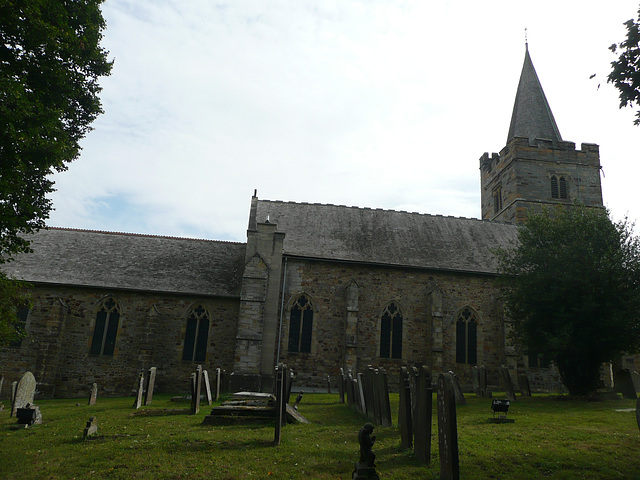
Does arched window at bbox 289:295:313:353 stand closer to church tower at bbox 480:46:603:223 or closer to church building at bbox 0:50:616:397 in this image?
church building at bbox 0:50:616:397

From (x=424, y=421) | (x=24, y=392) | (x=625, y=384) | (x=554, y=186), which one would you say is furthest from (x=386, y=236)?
(x=424, y=421)

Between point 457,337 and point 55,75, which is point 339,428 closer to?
point 55,75

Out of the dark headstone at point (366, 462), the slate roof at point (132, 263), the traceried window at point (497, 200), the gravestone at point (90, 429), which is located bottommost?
the gravestone at point (90, 429)

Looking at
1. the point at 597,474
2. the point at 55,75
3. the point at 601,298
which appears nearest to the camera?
the point at 597,474

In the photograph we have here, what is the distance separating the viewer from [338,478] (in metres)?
7.04

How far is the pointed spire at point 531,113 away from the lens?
118 feet

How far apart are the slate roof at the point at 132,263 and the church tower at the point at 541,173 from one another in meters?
20.3

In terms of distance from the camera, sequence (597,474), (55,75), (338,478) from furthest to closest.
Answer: (55,75)
(597,474)
(338,478)

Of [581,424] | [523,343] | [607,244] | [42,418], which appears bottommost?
[42,418]

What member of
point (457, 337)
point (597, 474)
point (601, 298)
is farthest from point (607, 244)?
point (597, 474)

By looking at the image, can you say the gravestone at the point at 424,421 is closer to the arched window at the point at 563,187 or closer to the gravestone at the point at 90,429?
the gravestone at the point at 90,429

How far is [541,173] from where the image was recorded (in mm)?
33531

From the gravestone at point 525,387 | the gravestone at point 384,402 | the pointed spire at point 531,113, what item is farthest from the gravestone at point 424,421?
the pointed spire at point 531,113

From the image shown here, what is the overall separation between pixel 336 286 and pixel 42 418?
13635mm
